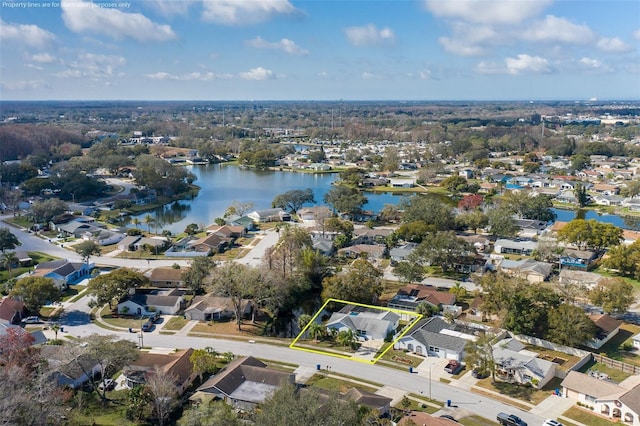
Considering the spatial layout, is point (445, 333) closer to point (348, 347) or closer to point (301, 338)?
point (348, 347)

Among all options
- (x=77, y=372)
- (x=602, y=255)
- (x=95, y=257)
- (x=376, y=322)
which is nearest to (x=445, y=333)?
(x=376, y=322)

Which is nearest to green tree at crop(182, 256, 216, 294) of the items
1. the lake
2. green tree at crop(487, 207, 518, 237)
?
the lake

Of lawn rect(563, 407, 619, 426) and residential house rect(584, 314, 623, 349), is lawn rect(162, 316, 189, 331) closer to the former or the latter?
lawn rect(563, 407, 619, 426)

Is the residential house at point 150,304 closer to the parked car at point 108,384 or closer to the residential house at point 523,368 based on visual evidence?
the parked car at point 108,384

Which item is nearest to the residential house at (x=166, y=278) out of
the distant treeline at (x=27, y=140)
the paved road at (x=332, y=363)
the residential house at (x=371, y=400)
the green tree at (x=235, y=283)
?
the paved road at (x=332, y=363)

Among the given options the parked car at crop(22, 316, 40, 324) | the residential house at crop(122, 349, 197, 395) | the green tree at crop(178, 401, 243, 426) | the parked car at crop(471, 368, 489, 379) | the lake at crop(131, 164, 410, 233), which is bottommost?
the lake at crop(131, 164, 410, 233)
